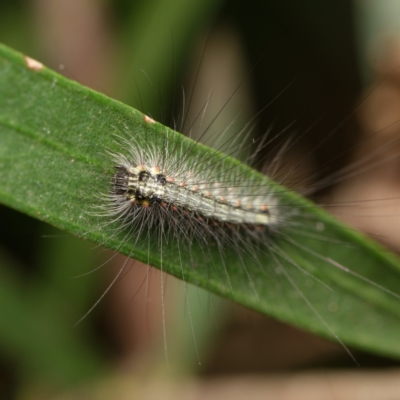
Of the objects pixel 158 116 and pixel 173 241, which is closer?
pixel 173 241

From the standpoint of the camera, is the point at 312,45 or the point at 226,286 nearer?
the point at 226,286

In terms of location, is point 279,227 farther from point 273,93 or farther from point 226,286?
point 273,93

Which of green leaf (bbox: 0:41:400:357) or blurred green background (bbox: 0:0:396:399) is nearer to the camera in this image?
green leaf (bbox: 0:41:400:357)

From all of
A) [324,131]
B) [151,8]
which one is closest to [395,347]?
[324,131]

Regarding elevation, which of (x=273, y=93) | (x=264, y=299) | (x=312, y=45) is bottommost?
(x=264, y=299)
